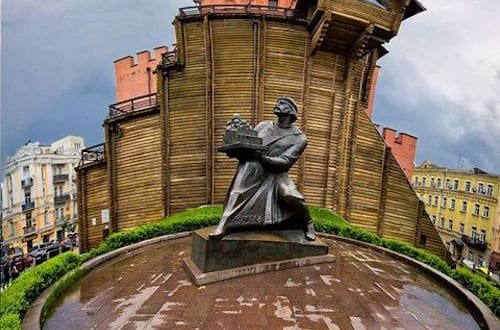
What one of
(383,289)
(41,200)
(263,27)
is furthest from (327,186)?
(41,200)

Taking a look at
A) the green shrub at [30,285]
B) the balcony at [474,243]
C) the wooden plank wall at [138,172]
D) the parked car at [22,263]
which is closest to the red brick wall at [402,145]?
the wooden plank wall at [138,172]

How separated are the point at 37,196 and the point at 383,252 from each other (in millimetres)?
38963

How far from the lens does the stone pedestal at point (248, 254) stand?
523cm

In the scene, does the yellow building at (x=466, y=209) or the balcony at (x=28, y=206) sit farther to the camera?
the balcony at (x=28, y=206)

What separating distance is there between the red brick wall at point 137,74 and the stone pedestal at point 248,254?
18051mm

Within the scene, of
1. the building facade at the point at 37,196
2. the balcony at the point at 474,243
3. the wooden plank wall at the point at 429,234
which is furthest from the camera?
the building facade at the point at 37,196

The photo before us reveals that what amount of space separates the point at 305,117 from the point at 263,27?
4.05 metres

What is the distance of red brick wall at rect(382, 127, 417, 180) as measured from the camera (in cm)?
1958

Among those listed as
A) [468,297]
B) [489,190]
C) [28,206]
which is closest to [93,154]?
[468,297]

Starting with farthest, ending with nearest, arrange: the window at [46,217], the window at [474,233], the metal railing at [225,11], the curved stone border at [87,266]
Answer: the window at [46,217]
the window at [474,233]
the metal railing at [225,11]
the curved stone border at [87,266]

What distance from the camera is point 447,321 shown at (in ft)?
14.6

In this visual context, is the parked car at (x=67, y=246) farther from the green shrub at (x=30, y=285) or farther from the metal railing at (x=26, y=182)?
the green shrub at (x=30, y=285)

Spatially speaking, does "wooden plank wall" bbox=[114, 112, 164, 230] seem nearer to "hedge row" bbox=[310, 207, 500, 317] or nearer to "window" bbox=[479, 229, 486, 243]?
"hedge row" bbox=[310, 207, 500, 317]

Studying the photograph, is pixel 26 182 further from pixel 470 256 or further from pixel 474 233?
pixel 470 256
